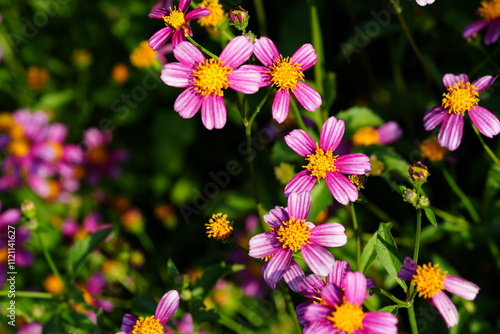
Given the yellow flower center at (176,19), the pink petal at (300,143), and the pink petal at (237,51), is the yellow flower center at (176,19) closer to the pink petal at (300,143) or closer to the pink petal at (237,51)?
the pink petal at (237,51)

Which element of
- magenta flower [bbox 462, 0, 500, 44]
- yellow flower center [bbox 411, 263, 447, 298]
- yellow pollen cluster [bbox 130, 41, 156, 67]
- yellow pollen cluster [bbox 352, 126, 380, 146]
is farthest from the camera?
yellow pollen cluster [bbox 130, 41, 156, 67]

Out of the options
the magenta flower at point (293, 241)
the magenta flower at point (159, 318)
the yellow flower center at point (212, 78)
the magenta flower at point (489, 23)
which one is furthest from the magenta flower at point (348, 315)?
the magenta flower at point (489, 23)

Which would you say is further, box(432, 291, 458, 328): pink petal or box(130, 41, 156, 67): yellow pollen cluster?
box(130, 41, 156, 67): yellow pollen cluster

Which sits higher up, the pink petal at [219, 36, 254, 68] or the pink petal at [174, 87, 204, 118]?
the pink petal at [219, 36, 254, 68]

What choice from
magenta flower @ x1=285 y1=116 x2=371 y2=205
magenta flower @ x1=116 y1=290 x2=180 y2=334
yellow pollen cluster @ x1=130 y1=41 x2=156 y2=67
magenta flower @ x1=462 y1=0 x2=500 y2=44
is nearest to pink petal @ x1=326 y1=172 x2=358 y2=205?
magenta flower @ x1=285 y1=116 x2=371 y2=205

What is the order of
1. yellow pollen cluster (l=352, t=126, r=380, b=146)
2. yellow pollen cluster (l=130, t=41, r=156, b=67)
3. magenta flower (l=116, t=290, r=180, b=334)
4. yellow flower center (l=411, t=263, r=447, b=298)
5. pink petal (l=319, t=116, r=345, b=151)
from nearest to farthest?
yellow flower center (l=411, t=263, r=447, b=298), magenta flower (l=116, t=290, r=180, b=334), pink petal (l=319, t=116, r=345, b=151), yellow pollen cluster (l=352, t=126, r=380, b=146), yellow pollen cluster (l=130, t=41, r=156, b=67)

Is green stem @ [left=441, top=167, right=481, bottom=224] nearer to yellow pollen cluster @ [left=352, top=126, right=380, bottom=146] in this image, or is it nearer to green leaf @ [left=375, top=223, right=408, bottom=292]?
yellow pollen cluster @ [left=352, top=126, right=380, bottom=146]

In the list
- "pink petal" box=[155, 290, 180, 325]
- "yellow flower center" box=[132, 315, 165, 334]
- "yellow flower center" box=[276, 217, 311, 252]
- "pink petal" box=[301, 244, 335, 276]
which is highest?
"yellow flower center" box=[276, 217, 311, 252]

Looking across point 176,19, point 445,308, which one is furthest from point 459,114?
point 176,19
